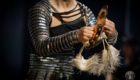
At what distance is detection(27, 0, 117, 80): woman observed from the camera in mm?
763

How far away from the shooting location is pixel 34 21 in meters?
0.84

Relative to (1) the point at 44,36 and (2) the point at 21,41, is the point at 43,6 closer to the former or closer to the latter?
(1) the point at 44,36

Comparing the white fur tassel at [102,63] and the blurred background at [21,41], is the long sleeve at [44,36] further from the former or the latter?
the blurred background at [21,41]

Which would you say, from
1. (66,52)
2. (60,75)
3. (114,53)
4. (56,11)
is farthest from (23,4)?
(114,53)

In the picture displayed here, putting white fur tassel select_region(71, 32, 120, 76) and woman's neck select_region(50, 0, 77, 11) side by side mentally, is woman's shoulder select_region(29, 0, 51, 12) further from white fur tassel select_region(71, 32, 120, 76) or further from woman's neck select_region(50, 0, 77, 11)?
white fur tassel select_region(71, 32, 120, 76)

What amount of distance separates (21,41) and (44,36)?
19.8 inches

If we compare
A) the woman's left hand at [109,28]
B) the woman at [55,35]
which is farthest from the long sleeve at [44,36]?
the woman's left hand at [109,28]

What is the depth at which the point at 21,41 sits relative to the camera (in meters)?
1.25

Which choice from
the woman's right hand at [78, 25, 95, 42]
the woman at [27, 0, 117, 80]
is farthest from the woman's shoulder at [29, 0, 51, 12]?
the woman's right hand at [78, 25, 95, 42]

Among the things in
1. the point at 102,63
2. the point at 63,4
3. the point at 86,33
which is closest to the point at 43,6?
the point at 63,4

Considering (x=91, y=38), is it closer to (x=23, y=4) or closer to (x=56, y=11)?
(x=56, y=11)

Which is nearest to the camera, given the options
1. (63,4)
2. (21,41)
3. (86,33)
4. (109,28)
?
(86,33)

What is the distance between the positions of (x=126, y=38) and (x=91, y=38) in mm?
982

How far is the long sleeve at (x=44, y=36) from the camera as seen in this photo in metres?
0.76
